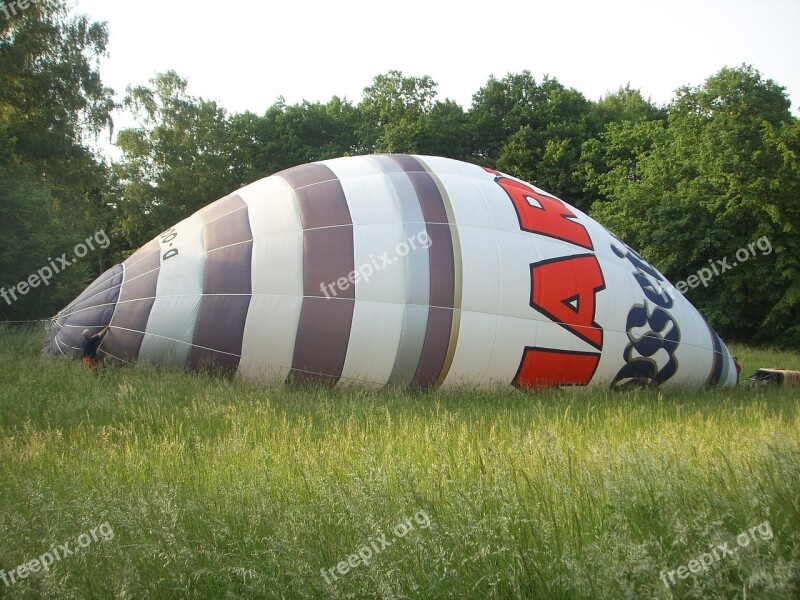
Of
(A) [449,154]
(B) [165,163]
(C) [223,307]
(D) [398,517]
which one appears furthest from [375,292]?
(B) [165,163]

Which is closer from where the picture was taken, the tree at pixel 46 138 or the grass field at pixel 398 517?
the grass field at pixel 398 517

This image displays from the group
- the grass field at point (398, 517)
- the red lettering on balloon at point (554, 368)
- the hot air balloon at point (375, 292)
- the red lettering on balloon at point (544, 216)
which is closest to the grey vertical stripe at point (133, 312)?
the hot air balloon at point (375, 292)

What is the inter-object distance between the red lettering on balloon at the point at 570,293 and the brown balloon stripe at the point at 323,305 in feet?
7.79

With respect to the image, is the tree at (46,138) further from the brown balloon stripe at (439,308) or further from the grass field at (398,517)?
the grass field at (398,517)

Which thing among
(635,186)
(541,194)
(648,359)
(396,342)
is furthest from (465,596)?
→ (635,186)

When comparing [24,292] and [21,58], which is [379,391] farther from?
[21,58]

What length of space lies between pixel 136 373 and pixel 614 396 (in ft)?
18.1

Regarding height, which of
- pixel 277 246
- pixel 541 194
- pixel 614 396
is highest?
pixel 541 194

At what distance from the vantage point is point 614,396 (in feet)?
26.6

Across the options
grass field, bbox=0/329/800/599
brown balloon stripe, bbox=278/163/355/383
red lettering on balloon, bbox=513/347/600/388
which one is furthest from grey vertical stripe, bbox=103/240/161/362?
red lettering on balloon, bbox=513/347/600/388

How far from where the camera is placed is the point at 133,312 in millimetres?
7762

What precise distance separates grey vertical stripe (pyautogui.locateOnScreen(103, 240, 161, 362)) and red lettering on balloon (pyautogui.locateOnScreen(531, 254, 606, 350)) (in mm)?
4575

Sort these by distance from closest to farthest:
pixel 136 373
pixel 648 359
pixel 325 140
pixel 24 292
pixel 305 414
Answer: pixel 305 414 → pixel 136 373 → pixel 648 359 → pixel 24 292 → pixel 325 140

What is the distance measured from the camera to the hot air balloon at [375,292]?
24.9ft
